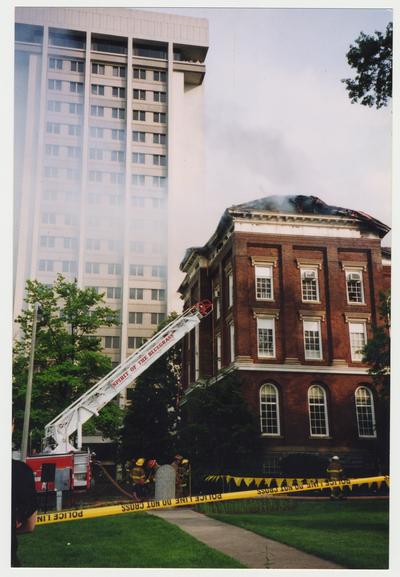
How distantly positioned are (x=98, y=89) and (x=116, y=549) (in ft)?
40.0

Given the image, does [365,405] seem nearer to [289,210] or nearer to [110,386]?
[289,210]

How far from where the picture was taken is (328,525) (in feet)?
36.6

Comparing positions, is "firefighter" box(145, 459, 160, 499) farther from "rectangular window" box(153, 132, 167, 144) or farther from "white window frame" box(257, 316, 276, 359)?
"rectangular window" box(153, 132, 167, 144)

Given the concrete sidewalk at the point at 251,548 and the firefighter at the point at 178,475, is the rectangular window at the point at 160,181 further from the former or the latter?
the concrete sidewalk at the point at 251,548

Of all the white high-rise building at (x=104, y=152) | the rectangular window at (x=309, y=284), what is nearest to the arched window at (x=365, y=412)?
the rectangular window at (x=309, y=284)

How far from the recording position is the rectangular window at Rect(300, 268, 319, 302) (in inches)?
818

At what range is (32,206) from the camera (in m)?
13.4

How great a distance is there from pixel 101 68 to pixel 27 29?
19.7ft

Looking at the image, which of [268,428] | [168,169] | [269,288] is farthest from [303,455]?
[168,169]

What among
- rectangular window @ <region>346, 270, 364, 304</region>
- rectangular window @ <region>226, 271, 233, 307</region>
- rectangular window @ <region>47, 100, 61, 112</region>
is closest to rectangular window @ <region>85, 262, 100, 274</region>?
rectangular window @ <region>47, 100, 61, 112</region>

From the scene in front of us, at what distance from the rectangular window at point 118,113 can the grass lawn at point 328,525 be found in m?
11.3

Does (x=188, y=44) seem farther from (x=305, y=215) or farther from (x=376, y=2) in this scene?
(x=305, y=215)

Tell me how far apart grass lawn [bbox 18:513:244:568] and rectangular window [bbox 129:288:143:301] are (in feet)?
33.3

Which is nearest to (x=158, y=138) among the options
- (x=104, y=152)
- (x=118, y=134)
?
(x=118, y=134)
